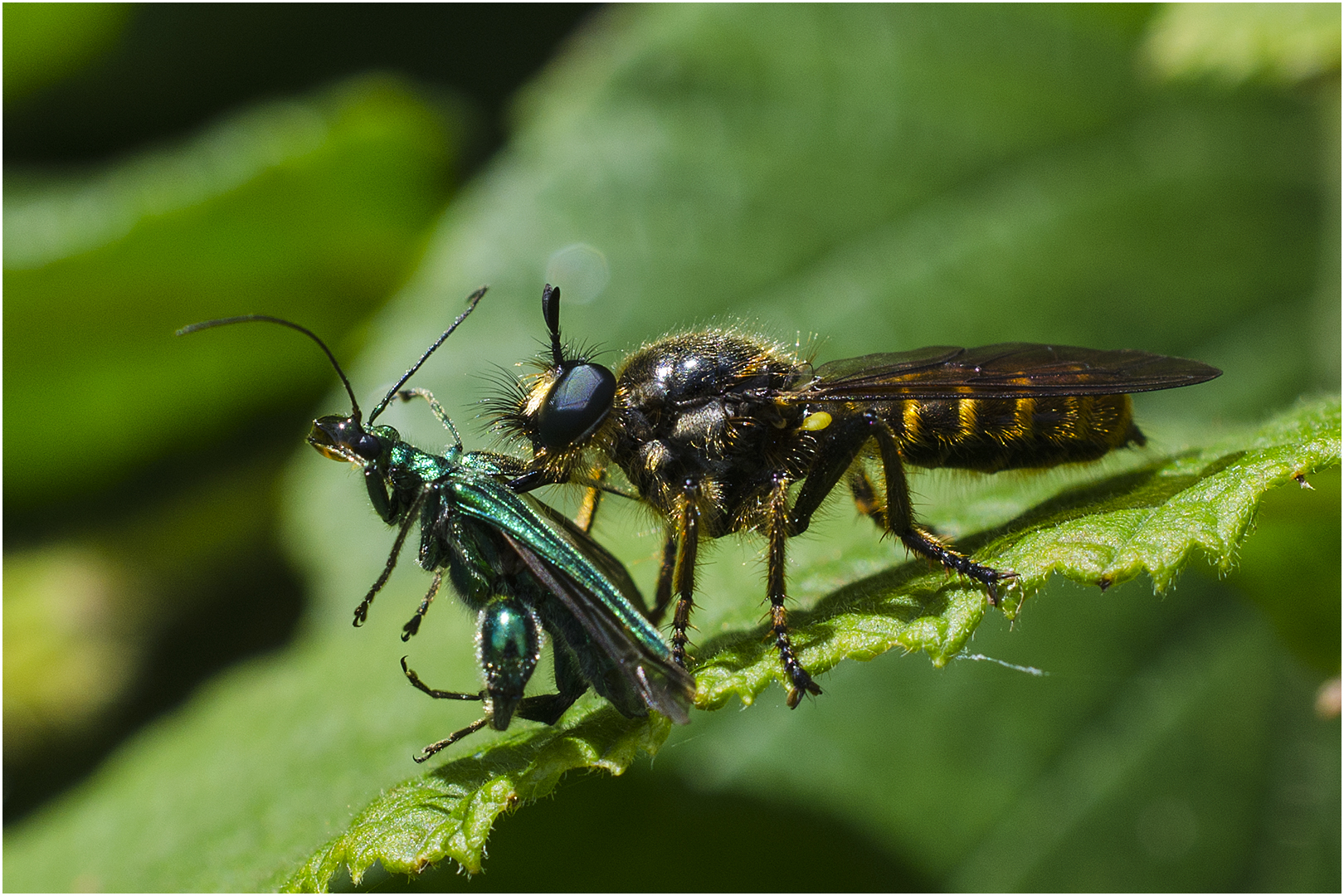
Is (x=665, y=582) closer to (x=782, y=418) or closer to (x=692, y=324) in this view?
(x=782, y=418)

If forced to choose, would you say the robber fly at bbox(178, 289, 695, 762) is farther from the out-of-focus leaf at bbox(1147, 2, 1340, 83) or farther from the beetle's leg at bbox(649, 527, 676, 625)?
the out-of-focus leaf at bbox(1147, 2, 1340, 83)

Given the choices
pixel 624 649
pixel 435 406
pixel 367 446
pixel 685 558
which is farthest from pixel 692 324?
pixel 624 649

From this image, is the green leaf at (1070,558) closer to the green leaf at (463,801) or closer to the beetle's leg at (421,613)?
the green leaf at (463,801)

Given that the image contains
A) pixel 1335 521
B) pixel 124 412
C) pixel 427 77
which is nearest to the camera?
pixel 1335 521

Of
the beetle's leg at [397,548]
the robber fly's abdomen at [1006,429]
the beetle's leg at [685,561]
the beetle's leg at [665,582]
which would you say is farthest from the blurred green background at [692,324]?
the beetle's leg at [397,548]

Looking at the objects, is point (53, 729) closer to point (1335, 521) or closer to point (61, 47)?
point (61, 47)

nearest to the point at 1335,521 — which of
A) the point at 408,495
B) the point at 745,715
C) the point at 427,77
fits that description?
the point at 745,715
